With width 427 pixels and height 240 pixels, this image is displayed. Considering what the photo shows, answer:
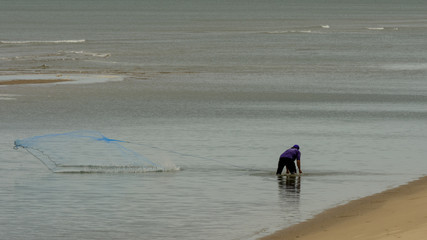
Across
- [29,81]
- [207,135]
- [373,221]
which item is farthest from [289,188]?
[29,81]

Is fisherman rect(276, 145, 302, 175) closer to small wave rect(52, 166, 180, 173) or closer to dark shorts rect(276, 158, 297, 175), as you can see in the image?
dark shorts rect(276, 158, 297, 175)

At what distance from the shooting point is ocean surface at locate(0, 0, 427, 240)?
19656 millimetres

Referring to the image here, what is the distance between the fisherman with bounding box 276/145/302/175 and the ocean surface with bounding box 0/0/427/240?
1.35ft

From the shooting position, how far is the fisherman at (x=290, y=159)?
24078 millimetres

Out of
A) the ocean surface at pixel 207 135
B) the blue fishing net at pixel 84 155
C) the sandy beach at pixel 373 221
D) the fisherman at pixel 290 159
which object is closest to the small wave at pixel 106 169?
the blue fishing net at pixel 84 155

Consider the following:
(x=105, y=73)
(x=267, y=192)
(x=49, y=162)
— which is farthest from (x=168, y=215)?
(x=105, y=73)

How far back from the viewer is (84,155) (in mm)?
27328

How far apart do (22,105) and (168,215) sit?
25.2 metres

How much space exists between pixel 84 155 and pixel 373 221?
11.7 metres

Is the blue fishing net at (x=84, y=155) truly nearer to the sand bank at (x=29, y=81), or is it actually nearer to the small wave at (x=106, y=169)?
the small wave at (x=106, y=169)

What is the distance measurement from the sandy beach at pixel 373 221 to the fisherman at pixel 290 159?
114 inches

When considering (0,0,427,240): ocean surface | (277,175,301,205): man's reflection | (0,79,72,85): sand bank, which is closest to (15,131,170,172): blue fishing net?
(0,0,427,240): ocean surface

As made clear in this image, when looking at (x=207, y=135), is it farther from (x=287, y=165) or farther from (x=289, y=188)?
(x=289, y=188)

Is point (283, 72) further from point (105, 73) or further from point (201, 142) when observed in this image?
point (201, 142)
